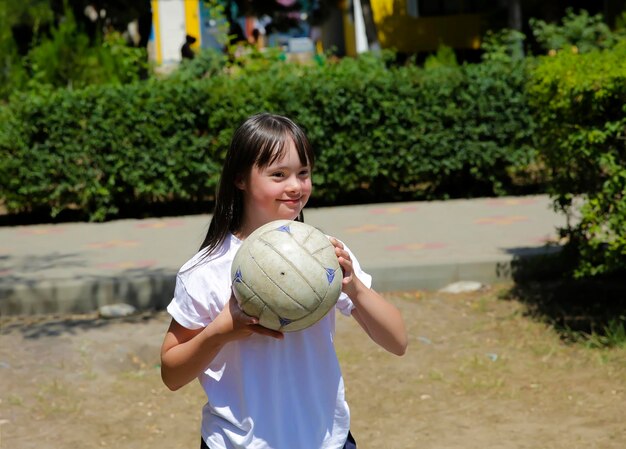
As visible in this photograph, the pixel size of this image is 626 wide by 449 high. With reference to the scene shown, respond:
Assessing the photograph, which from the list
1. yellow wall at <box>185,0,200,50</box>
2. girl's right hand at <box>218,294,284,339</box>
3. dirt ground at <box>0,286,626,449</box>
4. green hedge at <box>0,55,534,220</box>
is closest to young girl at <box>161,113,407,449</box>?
girl's right hand at <box>218,294,284,339</box>

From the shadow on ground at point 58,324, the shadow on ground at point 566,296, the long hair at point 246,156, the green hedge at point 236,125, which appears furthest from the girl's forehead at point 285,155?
the green hedge at point 236,125

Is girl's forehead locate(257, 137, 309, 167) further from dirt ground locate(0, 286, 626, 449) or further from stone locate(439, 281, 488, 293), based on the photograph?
stone locate(439, 281, 488, 293)

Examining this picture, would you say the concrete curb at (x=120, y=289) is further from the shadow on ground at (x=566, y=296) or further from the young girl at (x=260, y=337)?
the young girl at (x=260, y=337)

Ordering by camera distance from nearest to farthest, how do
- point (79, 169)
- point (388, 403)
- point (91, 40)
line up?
point (388, 403), point (79, 169), point (91, 40)

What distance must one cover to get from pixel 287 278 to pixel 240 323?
0.53ft

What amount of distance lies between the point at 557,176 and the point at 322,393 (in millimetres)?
4860

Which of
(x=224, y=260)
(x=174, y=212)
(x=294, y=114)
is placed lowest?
(x=174, y=212)

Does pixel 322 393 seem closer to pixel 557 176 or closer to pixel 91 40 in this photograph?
pixel 557 176

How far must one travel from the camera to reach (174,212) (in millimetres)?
12086

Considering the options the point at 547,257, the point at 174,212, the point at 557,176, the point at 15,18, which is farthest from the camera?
the point at 15,18

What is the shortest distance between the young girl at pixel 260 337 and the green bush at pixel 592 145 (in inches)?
143

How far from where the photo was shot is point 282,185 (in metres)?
2.78

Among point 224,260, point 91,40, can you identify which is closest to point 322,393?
point 224,260

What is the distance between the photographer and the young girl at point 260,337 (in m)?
2.65
